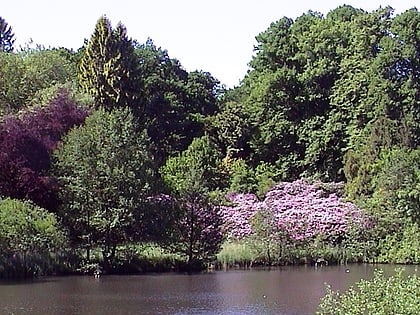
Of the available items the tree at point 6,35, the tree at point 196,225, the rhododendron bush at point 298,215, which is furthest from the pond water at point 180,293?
the tree at point 6,35

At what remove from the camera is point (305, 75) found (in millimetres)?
42562

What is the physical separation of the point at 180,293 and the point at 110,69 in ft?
73.8

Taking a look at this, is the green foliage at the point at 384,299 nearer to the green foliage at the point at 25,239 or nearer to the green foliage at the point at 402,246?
the green foliage at the point at 25,239

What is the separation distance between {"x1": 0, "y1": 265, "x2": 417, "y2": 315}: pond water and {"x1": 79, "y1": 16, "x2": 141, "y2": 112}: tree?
16378 mm

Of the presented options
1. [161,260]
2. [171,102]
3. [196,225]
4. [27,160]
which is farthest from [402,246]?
[171,102]

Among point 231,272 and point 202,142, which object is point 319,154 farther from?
point 231,272

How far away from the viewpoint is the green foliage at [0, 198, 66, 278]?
79.5 ft

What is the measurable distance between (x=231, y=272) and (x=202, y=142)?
13.0m

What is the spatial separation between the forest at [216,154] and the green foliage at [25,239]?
0.15ft

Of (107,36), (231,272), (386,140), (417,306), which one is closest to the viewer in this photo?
(417,306)

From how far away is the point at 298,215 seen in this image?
1288 inches

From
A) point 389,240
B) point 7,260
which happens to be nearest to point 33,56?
point 7,260

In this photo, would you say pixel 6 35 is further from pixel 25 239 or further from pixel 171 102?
pixel 25 239

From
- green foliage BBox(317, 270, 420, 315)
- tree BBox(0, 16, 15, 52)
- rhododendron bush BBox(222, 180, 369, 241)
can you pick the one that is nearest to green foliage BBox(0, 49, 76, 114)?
rhododendron bush BBox(222, 180, 369, 241)
